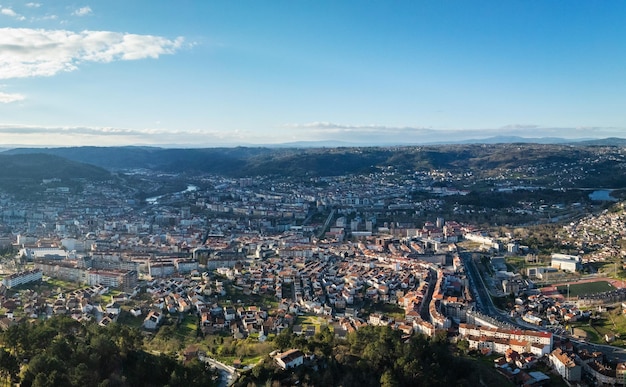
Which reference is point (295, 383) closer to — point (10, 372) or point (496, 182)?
point (10, 372)

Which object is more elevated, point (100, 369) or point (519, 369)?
point (100, 369)

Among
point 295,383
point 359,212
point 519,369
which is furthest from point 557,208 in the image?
point 295,383

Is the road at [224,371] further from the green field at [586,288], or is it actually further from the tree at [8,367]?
the green field at [586,288]

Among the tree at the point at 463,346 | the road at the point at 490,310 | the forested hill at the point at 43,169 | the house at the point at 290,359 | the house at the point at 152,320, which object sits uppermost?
the forested hill at the point at 43,169

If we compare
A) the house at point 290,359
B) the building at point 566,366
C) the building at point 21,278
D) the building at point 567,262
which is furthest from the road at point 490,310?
the building at point 21,278

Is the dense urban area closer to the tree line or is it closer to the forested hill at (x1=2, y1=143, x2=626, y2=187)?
the tree line
